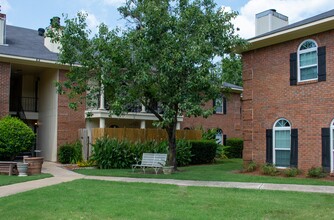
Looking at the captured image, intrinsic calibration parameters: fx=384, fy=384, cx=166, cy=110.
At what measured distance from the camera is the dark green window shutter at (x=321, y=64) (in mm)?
13875

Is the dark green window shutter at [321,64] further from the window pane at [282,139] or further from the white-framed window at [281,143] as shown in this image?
the window pane at [282,139]

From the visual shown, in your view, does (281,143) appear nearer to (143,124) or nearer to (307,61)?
(307,61)

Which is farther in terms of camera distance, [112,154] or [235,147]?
[235,147]

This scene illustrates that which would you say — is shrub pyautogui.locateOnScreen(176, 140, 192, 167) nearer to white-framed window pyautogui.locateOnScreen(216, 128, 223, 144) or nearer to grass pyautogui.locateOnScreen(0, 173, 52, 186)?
grass pyautogui.locateOnScreen(0, 173, 52, 186)

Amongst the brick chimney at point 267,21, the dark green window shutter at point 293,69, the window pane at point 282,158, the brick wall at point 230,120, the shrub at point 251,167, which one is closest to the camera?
the dark green window shutter at point 293,69

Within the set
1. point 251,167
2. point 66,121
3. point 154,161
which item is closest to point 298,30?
point 251,167

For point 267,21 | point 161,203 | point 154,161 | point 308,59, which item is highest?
point 267,21

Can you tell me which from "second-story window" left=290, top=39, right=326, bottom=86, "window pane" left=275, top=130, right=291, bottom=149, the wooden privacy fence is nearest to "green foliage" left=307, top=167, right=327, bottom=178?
"window pane" left=275, top=130, right=291, bottom=149

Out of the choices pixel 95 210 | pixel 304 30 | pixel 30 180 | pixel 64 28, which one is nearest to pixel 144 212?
pixel 95 210

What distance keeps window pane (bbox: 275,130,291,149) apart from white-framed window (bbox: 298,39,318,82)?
220 cm

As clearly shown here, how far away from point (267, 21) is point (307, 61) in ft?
13.2

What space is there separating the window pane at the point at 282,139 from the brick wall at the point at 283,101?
1.54ft

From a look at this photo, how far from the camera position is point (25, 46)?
2136 cm

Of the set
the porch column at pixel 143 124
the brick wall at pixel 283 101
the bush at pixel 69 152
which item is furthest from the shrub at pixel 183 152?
the bush at pixel 69 152
